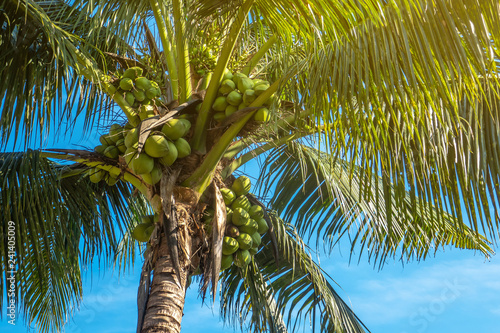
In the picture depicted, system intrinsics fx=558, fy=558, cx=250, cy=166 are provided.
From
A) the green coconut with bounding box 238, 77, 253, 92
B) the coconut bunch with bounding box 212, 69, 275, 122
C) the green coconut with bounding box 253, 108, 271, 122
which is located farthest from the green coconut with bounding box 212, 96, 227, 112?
the green coconut with bounding box 253, 108, 271, 122

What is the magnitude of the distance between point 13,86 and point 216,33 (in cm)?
166

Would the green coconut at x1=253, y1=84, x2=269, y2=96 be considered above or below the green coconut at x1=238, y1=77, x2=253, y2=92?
below

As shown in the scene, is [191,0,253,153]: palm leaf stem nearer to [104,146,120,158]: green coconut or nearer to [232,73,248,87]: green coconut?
[232,73,248,87]: green coconut

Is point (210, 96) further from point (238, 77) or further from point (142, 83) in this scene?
point (142, 83)

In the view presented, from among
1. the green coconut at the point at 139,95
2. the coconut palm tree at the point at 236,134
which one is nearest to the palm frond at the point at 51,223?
the coconut palm tree at the point at 236,134

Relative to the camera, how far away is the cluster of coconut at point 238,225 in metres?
3.18

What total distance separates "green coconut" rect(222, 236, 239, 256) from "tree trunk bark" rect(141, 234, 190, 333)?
271mm

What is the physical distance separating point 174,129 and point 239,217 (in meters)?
0.67

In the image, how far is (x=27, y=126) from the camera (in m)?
4.25

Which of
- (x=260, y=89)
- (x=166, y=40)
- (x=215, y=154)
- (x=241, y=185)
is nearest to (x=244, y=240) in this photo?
(x=241, y=185)

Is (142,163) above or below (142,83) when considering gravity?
below

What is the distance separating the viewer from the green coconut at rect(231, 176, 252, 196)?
3424 mm

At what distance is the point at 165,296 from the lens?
272 cm

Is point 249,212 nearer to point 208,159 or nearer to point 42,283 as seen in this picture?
point 208,159
